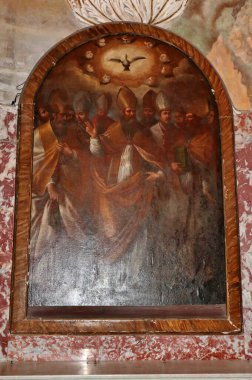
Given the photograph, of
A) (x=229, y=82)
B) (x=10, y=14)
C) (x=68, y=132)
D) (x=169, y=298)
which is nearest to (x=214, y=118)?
(x=229, y=82)

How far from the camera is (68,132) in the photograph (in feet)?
16.8

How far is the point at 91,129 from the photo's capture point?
203 inches

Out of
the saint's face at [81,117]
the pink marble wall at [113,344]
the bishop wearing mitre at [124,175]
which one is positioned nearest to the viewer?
the pink marble wall at [113,344]

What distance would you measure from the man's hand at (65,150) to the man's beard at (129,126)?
572 mm

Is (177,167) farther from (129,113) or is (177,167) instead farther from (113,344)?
(113,344)

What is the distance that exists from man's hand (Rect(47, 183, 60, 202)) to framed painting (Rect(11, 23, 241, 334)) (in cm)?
1

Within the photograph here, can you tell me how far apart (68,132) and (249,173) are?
1791 mm

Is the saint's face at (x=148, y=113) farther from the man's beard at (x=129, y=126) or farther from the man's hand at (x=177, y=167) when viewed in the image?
the man's hand at (x=177, y=167)

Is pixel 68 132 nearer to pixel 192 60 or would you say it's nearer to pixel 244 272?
pixel 192 60

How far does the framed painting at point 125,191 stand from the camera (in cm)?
469

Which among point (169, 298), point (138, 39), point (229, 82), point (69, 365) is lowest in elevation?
point (69, 365)

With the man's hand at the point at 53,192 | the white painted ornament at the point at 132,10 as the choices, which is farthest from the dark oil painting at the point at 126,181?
the white painted ornament at the point at 132,10

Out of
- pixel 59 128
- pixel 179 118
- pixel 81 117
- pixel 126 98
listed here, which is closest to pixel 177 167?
pixel 179 118

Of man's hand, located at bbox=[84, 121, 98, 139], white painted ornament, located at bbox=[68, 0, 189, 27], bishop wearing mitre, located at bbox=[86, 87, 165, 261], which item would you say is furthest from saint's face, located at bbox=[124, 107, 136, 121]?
white painted ornament, located at bbox=[68, 0, 189, 27]
